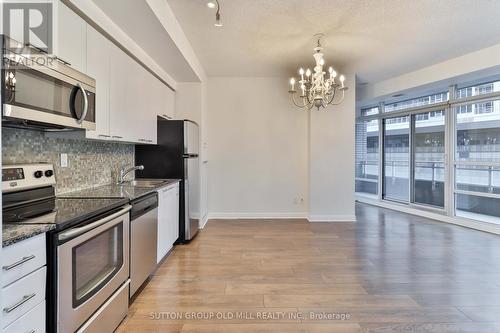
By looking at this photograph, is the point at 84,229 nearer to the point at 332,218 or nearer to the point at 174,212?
the point at 174,212

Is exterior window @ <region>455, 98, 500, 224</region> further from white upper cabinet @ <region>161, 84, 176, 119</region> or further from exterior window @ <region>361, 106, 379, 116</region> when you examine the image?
white upper cabinet @ <region>161, 84, 176, 119</region>

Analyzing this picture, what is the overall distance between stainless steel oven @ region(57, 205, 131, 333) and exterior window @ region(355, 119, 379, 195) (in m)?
6.50

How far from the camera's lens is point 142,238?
2.42 meters

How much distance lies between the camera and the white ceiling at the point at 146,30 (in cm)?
224

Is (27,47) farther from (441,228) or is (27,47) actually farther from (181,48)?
(441,228)

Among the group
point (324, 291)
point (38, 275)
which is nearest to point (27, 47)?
point (38, 275)

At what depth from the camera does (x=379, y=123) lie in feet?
22.2

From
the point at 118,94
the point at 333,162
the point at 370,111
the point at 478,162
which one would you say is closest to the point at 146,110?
the point at 118,94

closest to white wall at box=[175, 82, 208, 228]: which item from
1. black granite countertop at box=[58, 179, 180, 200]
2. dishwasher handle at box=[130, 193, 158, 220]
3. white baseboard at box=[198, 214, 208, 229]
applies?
white baseboard at box=[198, 214, 208, 229]

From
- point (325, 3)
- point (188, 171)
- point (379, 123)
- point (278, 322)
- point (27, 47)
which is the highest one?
point (325, 3)

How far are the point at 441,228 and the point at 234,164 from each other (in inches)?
151

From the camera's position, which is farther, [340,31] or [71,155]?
[340,31]

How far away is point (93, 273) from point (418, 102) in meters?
6.49

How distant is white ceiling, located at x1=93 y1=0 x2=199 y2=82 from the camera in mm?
2244
